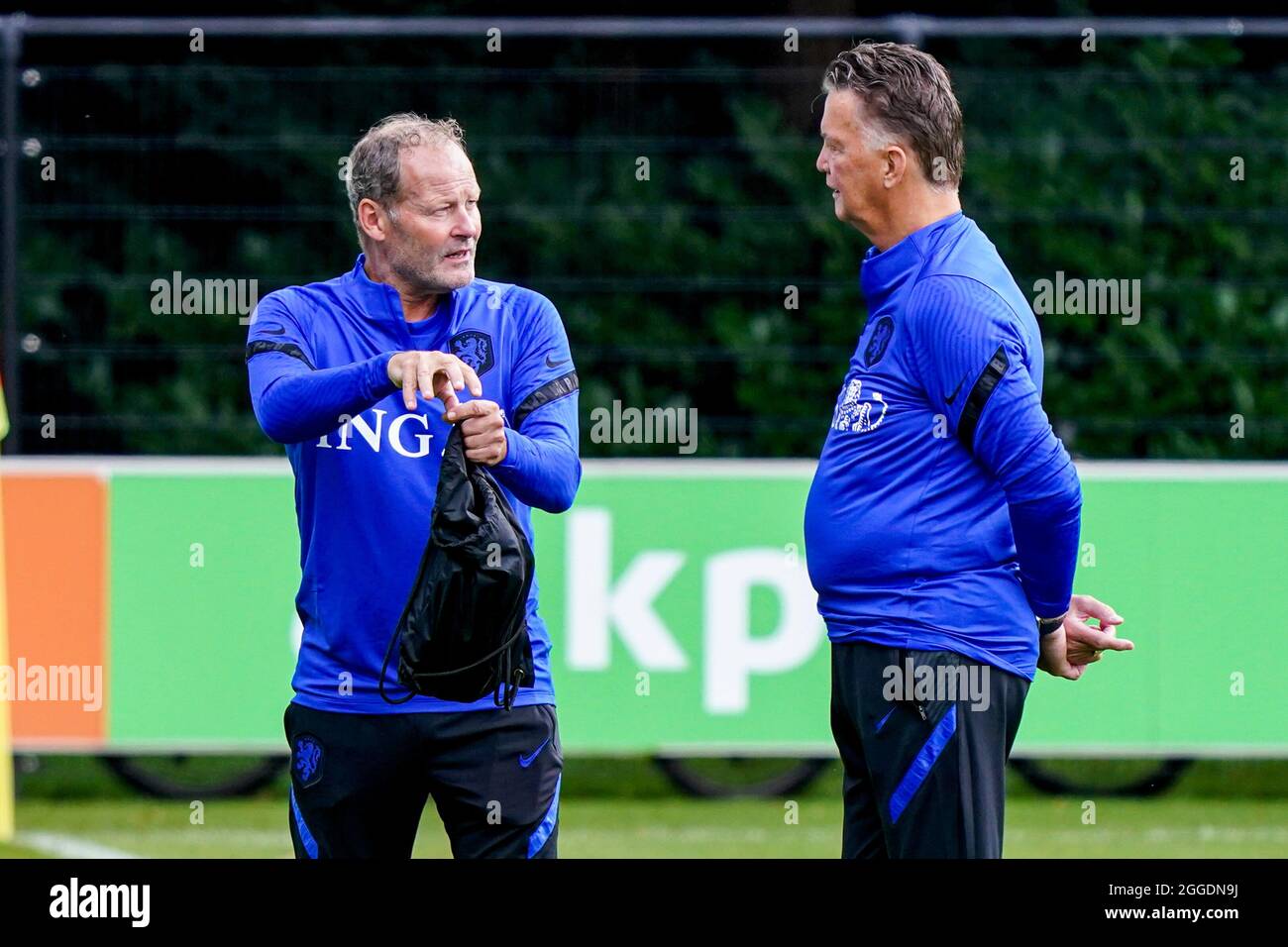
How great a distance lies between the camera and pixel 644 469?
727cm

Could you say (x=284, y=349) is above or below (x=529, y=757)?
above

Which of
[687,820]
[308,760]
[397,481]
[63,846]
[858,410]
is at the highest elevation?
[858,410]

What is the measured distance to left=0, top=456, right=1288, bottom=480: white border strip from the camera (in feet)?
23.7

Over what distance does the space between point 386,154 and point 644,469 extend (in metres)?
3.36

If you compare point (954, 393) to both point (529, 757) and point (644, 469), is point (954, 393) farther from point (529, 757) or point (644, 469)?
point (644, 469)

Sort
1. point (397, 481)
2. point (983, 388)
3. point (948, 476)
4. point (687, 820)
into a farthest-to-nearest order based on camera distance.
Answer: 1. point (687, 820)
2. point (397, 481)
3. point (948, 476)
4. point (983, 388)

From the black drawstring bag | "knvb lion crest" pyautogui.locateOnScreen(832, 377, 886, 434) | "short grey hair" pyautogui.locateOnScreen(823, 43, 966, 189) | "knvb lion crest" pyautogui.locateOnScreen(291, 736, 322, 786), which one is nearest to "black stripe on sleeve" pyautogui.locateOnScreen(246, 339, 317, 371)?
the black drawstring bag

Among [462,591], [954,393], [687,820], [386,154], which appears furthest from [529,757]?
[687,820]

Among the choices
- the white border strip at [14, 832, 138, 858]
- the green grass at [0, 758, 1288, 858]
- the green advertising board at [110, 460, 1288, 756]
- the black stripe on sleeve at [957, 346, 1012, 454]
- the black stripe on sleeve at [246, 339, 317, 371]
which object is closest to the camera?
the black stripe on sleeve at [957, 346, 1012, 454]

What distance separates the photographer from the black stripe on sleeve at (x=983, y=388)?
366cm

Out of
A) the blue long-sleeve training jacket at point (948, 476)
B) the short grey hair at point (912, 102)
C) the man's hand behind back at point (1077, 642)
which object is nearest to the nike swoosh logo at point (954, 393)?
the blue long-sleeve training jacket at point (948, 476)

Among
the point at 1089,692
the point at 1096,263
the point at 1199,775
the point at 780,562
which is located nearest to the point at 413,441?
the point at 780,562

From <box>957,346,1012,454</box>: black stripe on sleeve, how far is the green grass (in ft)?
11.4

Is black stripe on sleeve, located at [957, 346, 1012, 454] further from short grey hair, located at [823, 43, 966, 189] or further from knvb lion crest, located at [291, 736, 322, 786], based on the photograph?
knvb lion crest, located at [291, 736, 322, 786]
